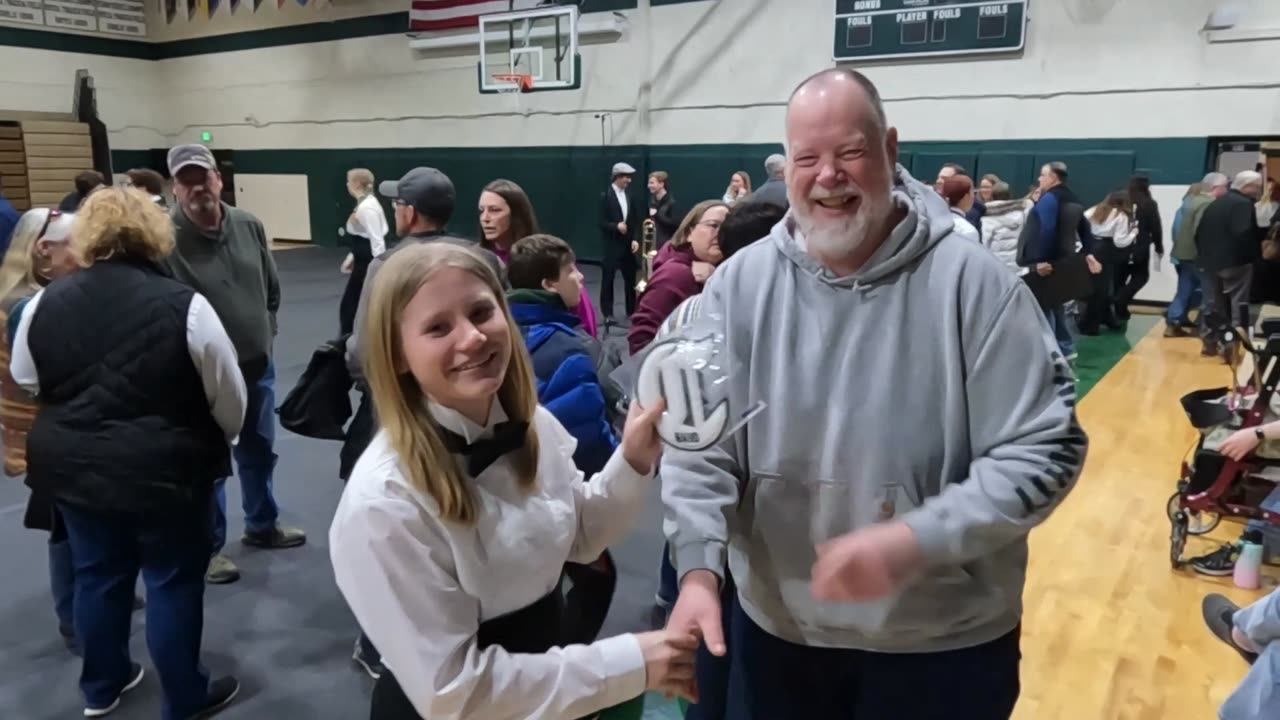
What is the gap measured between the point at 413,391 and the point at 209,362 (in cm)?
160

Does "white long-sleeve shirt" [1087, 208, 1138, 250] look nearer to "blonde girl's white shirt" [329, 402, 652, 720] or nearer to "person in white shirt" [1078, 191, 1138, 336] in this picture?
"person in white shirt" [1078, 191, 1138, 336]

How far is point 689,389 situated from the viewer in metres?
1.42

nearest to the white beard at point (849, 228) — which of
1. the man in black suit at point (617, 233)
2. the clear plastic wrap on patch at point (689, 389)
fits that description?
the clear plastic wrap on patch at point (689, 389)

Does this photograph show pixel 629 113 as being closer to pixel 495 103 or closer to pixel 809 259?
pixel 495 103

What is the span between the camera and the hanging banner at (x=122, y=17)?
1947 centimetres

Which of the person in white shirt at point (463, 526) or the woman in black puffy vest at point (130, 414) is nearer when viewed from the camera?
Answer: the person in white shirt at point (463, 526)

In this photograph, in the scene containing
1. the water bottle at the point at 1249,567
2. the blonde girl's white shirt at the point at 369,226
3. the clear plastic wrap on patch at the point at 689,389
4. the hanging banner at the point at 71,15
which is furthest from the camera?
the hanging banner at the point at 71,15

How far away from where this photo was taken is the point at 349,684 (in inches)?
128

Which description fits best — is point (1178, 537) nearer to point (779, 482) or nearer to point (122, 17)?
point (779, 482)

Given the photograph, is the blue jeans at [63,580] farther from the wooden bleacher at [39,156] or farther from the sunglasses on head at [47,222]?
the wooden bleacher at [39,156]

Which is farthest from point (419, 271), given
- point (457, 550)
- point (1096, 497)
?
point (1096, 497)

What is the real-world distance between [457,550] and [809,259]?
2.52 ft

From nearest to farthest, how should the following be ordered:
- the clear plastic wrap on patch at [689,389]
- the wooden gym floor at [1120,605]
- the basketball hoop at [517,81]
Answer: the clear plastic wrap on patch at [689,389], the wooden gym floor at [1120,605], the basketball hoop at [517,81]

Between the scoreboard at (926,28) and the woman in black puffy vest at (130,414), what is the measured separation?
11.5 metres
